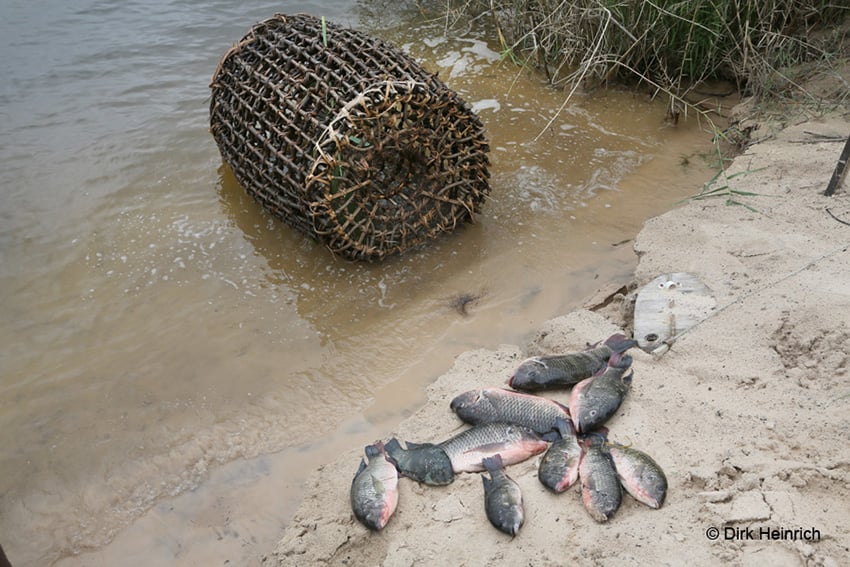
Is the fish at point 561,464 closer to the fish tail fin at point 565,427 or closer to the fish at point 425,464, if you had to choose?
the fish tail fin at point 565,427

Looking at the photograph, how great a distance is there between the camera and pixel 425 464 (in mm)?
2969

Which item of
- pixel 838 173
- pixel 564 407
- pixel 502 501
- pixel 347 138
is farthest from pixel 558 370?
pixel 838 173

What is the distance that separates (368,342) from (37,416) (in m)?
1.84

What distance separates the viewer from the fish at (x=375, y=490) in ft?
9.20

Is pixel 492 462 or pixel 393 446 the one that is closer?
pixel 492 462

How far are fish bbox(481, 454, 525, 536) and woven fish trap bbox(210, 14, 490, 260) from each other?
78.2 inches

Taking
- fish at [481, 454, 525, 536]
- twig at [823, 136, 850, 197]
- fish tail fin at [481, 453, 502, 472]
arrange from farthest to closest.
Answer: twig at [823, 136, 850, 197]
fish tail fin at [481, 453, 502, 472]
fish at [481, 454, 525, 536]

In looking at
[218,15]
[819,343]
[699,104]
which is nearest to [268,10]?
[218,15]

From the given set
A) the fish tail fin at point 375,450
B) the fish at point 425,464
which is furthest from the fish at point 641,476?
the fish tail fin at point 375,450

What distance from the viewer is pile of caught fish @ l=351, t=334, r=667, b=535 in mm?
2664

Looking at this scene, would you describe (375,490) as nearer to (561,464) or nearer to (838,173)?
(561,464)

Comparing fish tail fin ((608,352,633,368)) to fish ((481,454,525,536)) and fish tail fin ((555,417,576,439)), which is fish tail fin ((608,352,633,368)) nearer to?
fish tail fin ((555,417,576,439))

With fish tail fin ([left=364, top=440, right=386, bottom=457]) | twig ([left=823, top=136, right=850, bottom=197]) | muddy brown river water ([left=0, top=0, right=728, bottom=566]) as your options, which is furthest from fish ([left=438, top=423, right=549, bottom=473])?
twig ([left=823, top=136, right=850, bottom=197])

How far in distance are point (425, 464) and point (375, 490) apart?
0.80 ft
